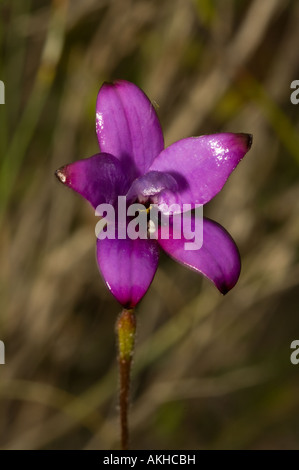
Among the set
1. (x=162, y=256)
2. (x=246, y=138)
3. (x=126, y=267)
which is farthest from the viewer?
(x=162, y=256)

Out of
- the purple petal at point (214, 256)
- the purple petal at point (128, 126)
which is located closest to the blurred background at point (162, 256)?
the purple petal at point (128, 126)

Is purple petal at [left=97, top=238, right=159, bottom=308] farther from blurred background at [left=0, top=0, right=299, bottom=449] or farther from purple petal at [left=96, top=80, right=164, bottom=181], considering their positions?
blurred background at [left=0, top=0, right=299, bottom=449]

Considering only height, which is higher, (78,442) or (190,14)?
(190,14)

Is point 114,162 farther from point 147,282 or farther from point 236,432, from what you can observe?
point 236,432

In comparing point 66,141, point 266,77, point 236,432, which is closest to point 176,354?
point 236,432

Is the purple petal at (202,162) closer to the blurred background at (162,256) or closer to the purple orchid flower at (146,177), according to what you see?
the purple orchid flower at (146,177)

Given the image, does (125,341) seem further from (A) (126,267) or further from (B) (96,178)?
(B) (96,178)

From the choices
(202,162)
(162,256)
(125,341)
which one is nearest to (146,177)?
(202,162)
